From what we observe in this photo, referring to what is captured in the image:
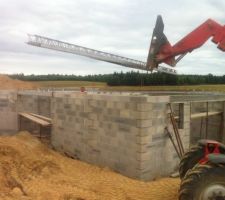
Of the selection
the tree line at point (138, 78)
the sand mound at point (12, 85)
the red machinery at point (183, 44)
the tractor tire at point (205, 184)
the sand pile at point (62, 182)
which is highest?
the red machinery at point (183, 44)

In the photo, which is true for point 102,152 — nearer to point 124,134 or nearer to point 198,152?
point 124,134

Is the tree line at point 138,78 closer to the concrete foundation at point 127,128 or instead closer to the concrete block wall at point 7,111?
the concrete block wall at point 7,111

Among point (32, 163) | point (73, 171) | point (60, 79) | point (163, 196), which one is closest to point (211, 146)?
point (163, 196)

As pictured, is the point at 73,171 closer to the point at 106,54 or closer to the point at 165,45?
the point at 165,45

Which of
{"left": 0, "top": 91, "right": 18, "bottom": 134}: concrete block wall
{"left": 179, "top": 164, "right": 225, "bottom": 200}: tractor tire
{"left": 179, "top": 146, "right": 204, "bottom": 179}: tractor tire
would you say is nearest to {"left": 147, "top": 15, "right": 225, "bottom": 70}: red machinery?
{"left": 179, "top": 146, "right": 204, "bottom": 179}: tractor tire

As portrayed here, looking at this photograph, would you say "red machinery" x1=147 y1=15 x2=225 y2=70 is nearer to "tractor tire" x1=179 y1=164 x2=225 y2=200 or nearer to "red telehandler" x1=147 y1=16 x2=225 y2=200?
"red telehandler" x1=147 y1=16 x2=225 y2=200

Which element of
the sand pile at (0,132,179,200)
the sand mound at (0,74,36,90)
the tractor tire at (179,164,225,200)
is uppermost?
the sand mound at (0,74,36,90)

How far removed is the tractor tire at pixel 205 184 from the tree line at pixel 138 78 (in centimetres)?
2505

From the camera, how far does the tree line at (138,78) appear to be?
111ft

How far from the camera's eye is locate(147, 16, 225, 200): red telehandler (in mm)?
5355

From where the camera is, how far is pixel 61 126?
459 inches

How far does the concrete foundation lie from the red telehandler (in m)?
1.10

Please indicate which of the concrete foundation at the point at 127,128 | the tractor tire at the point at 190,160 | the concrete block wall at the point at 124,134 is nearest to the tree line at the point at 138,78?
the concrete foundation at the point at 127,128

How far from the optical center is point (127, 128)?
8.74 meters
